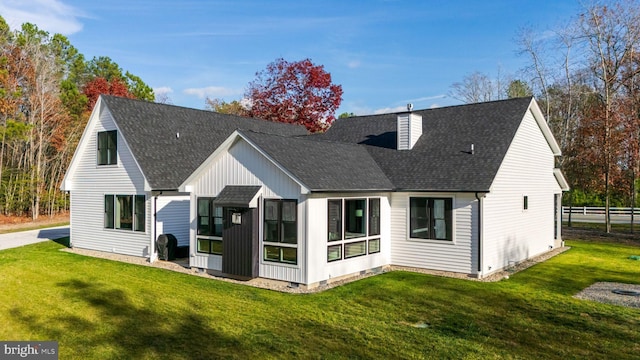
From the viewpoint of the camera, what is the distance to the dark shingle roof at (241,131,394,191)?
11781 mm

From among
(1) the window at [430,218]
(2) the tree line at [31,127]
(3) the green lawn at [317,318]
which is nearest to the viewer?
(3) the green lawn at [317,318]

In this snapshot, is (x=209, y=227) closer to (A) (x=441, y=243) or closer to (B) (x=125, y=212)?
(B) (x=125, y=212)

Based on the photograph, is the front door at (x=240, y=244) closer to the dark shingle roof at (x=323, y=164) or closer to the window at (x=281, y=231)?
the window at (x=281, y=231)

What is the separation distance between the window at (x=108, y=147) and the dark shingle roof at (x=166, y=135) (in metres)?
0.78

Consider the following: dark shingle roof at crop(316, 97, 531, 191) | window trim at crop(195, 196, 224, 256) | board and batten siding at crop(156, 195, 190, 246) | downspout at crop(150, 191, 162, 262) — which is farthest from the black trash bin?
dark shingle roof at crop(316, 97, 531, 191)

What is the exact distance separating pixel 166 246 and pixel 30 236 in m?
11.7

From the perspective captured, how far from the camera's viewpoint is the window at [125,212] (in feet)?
53.5

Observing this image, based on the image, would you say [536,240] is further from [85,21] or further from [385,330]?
[85,21]

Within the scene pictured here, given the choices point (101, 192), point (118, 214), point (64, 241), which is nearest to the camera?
point (118, 214)

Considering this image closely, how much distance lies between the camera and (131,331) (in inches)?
317

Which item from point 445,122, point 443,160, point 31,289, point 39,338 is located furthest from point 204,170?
point 445,122

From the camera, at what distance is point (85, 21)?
18.4 metres

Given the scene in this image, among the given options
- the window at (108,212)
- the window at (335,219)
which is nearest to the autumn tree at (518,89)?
the window at (335,219)

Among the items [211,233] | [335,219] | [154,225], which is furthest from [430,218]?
[154,225]
